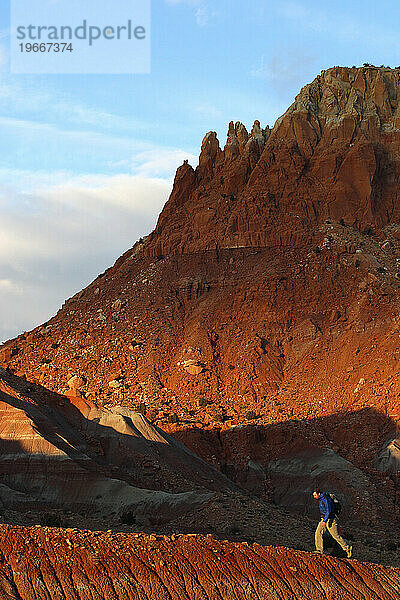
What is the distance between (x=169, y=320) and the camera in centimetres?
6456

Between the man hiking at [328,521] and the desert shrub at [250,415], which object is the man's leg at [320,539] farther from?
the desert shrub at [250,415]

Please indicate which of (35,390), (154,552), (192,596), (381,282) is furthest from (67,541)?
(381,282)

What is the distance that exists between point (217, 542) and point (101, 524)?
786 centimetres

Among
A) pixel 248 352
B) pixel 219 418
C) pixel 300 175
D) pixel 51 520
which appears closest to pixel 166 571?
pixel 51 520

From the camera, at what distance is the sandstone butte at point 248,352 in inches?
1326

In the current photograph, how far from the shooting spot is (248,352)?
60.6 metres

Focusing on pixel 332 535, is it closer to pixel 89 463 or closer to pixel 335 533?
pixel 335 533

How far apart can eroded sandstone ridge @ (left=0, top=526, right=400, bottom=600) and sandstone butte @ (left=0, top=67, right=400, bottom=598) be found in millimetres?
8680

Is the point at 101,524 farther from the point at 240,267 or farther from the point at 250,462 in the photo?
the point at 240,267

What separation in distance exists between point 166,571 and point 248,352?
43410 mm

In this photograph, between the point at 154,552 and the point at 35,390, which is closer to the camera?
the point at 154,552

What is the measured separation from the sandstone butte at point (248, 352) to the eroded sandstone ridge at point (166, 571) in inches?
342

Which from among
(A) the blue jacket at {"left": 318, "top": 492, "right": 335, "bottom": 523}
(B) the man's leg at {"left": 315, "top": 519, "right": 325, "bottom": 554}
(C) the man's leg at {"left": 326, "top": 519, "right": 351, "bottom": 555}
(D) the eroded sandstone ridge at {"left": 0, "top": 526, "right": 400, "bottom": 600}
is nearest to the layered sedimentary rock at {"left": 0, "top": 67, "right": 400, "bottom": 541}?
(B) the man's leg at {"left": 315, "top": 519, "right": 325, "bottom": 554}

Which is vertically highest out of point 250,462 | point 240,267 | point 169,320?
point 240,267
